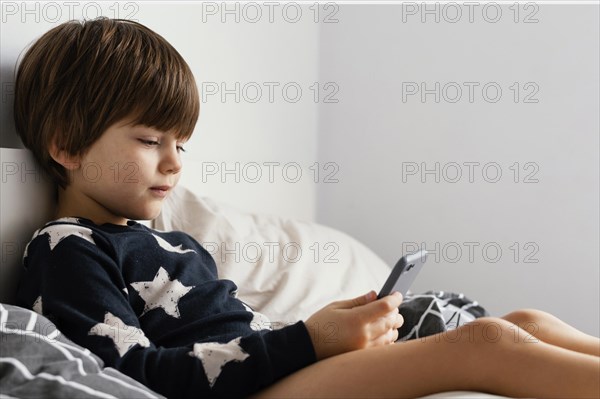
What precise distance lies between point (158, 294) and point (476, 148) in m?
1.43

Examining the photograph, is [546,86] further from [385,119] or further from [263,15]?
[263,15]

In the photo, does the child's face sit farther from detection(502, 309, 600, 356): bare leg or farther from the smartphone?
detection(502, 309, 600, 356): bare leg

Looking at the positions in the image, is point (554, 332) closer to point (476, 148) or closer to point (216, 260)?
point (216, 260)

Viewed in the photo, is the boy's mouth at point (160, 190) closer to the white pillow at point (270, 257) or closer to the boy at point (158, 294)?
the boy at point (158, 294)

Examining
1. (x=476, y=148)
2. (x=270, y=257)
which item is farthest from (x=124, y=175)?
(x=476, y=148)

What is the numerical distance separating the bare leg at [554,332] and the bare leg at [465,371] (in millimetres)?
150

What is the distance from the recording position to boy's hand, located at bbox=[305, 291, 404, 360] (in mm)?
979

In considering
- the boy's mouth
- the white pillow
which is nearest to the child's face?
the boy's mouth

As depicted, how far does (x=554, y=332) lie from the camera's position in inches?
43.9

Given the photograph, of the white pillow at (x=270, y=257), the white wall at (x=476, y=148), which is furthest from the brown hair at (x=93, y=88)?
the white wall at (x=476, y=148)

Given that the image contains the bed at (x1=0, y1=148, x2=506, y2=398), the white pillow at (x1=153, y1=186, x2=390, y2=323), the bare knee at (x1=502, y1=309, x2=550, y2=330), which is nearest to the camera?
the bed at (x1=0, y1=148, x2=506, y2=398)

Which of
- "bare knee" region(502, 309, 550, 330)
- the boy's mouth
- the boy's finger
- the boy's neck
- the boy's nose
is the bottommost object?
"bare knee" region(502, 309, 550, 330)

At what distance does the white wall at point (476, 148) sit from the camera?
219cm

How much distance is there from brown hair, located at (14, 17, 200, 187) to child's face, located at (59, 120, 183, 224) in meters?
0.02
